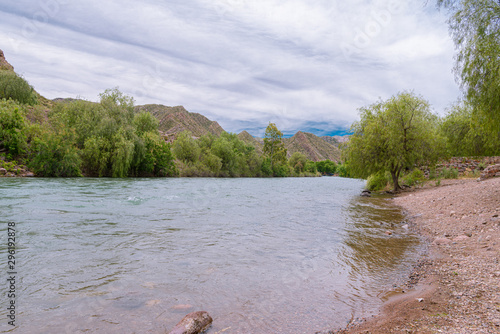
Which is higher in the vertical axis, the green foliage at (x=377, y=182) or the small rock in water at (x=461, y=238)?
the green foliage at (x=377, y=182)

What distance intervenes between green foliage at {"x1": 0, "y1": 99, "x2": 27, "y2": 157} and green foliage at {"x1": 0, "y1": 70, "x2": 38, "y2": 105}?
87.4 feet

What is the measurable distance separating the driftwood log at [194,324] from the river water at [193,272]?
180mm

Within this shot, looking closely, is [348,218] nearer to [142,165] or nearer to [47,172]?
[47,172]

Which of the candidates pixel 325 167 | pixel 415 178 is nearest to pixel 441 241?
pixel 415 178

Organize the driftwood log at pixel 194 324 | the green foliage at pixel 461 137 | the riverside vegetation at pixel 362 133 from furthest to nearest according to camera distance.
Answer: the green foliage at pixel 461 137, the riverside vegetation at pixel 362 133, the driftwood log at pixel 194 324

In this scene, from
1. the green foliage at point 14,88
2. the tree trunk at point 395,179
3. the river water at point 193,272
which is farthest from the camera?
the green foliage at point 14,88

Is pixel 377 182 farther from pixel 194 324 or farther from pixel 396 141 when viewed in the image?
pixel 194 324

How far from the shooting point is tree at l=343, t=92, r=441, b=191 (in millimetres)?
23594

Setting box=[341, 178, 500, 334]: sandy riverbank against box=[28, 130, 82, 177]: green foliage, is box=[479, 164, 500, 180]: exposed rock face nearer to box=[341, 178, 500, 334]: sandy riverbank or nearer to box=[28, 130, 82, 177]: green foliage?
box=[341, 178, 500, 334]: sandy riverbank

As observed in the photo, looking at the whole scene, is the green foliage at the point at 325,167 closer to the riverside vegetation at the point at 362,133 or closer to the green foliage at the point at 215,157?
the green foliage at the point at 215,157

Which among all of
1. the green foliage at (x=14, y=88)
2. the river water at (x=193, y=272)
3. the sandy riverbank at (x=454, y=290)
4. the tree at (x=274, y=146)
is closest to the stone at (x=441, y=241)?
the sandy riverbank at (x=454, y=290)

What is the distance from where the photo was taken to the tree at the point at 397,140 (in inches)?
929

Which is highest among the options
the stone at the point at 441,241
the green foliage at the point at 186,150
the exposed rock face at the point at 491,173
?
the green foliage at the point at 186,150

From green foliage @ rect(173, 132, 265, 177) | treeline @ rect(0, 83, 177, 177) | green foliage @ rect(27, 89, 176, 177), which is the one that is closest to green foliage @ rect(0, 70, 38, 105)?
treeline @ rect(0, 83, 177, 177)
